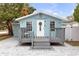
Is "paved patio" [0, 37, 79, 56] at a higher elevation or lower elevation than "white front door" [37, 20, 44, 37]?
lower

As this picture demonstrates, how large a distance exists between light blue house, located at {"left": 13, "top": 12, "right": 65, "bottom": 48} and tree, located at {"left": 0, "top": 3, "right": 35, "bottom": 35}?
107 millimetres

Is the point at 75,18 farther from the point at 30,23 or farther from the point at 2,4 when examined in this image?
the point at 2,4

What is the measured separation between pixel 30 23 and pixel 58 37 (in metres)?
0.61

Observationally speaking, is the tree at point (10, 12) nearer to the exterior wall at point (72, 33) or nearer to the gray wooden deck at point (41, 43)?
the gray wooden deck at point (41, 43)

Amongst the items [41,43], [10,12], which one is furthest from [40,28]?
[10,12]

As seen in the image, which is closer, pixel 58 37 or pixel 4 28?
pixel 4 28

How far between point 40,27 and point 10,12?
604mm

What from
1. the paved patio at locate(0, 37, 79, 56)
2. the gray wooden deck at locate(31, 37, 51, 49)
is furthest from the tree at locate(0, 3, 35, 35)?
the gray wooden deck at locate(31, 37, 51, 49)

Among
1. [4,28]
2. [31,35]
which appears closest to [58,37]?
[31,35]

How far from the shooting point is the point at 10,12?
544 cm

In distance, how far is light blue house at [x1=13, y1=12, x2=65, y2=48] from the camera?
18.0 ft

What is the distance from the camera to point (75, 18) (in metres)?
5.41

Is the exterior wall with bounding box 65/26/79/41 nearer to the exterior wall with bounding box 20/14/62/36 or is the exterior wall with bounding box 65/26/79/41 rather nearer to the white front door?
the exterior wall with bounding box 20/14/62/36

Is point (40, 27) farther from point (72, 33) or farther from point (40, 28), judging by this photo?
point (72, 33)
